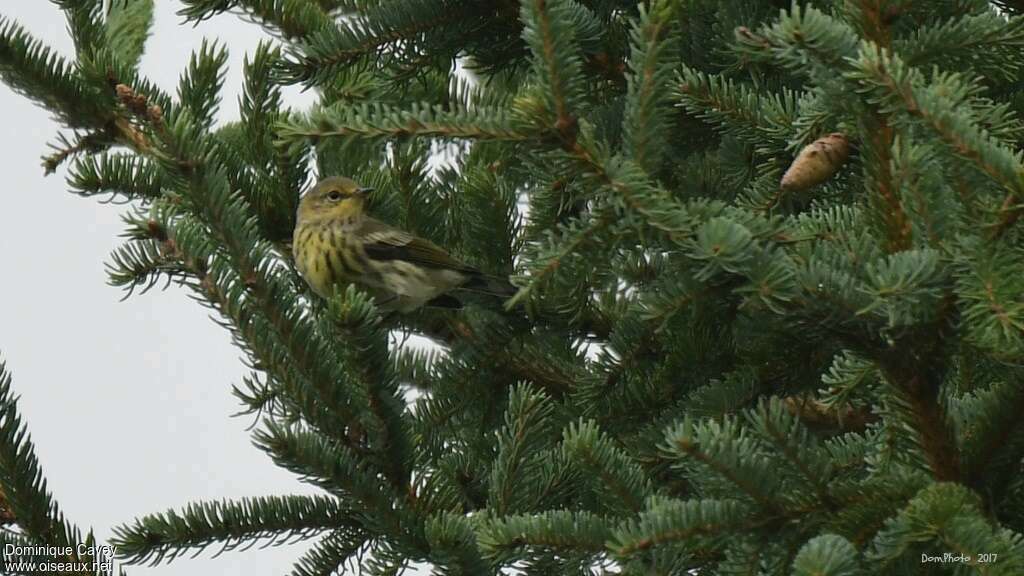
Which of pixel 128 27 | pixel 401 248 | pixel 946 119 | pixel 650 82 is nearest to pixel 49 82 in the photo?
pixel 128 27

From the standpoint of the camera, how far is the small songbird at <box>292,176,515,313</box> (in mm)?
3973

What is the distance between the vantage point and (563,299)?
3.54 metres

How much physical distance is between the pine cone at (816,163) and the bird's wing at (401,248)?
1.51 metres

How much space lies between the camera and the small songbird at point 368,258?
13.0 feet

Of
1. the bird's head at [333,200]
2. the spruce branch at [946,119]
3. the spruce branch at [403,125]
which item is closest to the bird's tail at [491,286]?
the bird's head at [333,200]

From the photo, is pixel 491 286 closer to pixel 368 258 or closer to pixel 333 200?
pixel 333 200

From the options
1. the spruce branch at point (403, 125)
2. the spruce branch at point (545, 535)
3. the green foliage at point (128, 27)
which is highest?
the green foliage at point (128, 27)

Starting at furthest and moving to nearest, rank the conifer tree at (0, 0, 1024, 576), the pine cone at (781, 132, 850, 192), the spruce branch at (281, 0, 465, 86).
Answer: the spruce branch at (281, 0, 465, 86), the pine cone at (781, 132, 850, 192), the conifer tree at (0, 0, 1024, 576)

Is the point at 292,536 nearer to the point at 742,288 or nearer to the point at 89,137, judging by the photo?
the point at 742,288

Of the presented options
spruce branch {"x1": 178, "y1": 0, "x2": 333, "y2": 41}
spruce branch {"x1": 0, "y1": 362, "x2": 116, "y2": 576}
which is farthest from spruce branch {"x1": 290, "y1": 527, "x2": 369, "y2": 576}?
spruce branch {"x1": 178, "y1": 0, "x2": 333, "y2": 41}

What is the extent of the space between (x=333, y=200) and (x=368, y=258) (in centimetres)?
76

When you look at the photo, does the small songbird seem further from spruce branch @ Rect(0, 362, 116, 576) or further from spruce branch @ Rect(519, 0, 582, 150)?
spruce branch @ Rect(519, 0, 582, 150)

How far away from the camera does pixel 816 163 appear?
7.93 feet

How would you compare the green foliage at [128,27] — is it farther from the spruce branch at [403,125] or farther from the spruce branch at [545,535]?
the spruce branch at [545,535]
